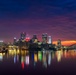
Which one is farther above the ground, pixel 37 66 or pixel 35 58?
pixel 37 66

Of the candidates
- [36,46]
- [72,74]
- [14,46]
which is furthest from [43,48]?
[72,74]

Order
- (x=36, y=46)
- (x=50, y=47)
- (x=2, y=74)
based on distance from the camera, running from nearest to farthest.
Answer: (x=2, y=74) → (x=36, y=46) → (x=50, y=47)

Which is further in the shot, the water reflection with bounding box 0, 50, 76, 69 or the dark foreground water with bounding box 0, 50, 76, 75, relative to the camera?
the water reflection with bounding box 0, 50, 76, 69

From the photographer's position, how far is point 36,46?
179250 millimetres

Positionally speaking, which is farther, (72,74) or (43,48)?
(43,48)

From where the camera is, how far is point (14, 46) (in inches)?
7771

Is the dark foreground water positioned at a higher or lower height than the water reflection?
higher

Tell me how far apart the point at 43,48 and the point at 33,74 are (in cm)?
14932

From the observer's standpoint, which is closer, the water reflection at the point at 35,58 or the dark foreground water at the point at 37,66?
the dark foreground water at the point at 37,66

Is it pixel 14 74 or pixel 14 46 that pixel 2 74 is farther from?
pixel 14 46

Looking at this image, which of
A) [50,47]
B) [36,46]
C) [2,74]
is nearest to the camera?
[2,74]

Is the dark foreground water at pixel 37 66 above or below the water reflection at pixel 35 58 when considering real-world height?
above

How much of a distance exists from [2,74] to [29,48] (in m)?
148

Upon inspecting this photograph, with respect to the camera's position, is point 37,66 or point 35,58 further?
point 35,58
